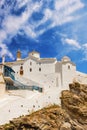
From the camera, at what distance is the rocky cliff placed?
5372 cm

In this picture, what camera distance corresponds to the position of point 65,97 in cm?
6488

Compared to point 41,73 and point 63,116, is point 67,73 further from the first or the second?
point 63,116

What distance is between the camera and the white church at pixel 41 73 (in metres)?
68.5

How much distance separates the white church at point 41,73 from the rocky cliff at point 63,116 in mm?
2833

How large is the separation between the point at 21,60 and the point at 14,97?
16.0 metres

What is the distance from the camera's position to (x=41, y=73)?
7200cm

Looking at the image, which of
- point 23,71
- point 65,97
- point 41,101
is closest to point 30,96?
point 41,101

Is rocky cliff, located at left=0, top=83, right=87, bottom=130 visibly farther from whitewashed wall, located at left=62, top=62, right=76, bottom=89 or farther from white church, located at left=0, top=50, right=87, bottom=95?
white church, located at left=0, top=50, right=87, bottom=95

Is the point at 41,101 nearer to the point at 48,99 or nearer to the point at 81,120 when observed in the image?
the point at 48,99

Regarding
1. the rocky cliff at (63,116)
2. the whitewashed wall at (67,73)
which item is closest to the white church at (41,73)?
the whitewashed wall at (67,73)

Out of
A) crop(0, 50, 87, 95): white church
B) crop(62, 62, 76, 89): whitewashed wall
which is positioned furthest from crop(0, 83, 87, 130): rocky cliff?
crop(0, 50, 87, 95): white church

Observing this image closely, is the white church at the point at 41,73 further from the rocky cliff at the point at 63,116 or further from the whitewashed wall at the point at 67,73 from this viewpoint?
the rocky cliff at the point at 63,116

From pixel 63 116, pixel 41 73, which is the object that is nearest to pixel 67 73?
pixel 41 73

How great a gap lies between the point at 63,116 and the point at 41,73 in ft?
55.7
